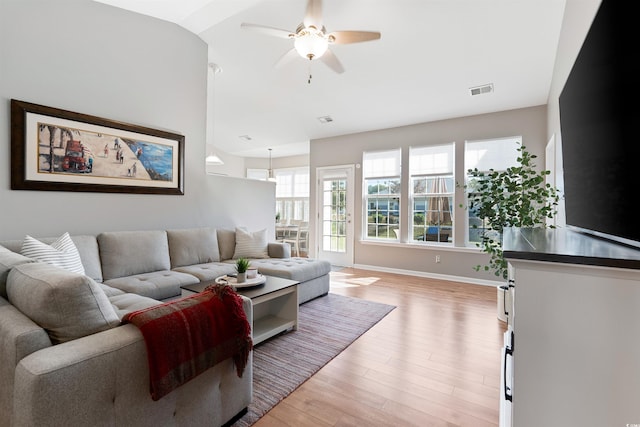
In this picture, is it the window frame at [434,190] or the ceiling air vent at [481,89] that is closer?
the ceiling air vent at [481,89]

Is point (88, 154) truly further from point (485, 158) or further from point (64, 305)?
point (485, 158)

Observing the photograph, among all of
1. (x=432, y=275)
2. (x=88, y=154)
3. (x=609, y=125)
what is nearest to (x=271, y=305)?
(x=88, y=154)

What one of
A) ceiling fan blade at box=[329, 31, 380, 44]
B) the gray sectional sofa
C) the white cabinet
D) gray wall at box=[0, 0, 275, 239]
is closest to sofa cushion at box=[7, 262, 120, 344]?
the gray sectional sofa

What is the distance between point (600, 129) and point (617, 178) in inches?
9.8

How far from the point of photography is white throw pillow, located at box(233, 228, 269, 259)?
3947 millimetres

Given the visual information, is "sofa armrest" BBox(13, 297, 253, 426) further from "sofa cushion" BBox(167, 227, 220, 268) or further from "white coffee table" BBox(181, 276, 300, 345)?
"sofa cushion" BBox(167, 227, 220, 268)

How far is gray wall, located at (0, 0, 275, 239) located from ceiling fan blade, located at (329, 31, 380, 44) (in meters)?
2.19

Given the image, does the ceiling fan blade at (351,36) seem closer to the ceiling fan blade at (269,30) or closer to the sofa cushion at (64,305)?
the ceiling fan blade at (269,30)

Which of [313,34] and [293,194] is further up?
[313,34]

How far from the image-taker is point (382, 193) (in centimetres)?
551

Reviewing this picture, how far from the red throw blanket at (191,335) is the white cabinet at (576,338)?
121 cm

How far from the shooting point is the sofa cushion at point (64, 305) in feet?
3.69

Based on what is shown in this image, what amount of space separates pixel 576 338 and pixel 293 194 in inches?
310

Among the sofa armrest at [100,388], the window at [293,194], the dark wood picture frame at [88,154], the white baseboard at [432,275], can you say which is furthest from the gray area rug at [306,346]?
the window at [293,194]
